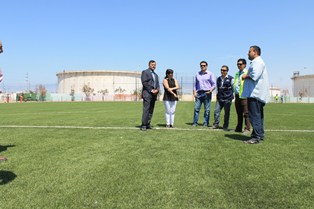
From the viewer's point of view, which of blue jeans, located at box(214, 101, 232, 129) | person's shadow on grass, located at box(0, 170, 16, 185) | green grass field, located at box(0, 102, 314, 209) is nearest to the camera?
green grass field, located at box(0, 102, 314, 209)

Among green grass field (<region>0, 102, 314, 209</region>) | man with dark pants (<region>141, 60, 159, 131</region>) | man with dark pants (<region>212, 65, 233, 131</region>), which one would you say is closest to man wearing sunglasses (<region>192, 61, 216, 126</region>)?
man with dark pants (<region>212, 65, 233, 131</region>)

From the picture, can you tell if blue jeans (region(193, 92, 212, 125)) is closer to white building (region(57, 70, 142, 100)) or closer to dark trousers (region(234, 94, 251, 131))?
dark trousers (region(234, 94, 251, 131))

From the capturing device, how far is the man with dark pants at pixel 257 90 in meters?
5.98

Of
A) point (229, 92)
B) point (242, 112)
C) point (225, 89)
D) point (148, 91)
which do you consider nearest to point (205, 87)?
point (225, 89)

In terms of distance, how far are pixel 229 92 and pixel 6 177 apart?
21.8 feet

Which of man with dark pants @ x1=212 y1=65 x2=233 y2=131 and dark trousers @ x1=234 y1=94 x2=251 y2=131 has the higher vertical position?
man with dark pants @ x1=212 y1=65 x2=233 y2=131

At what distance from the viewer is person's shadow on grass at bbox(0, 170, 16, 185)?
3.47m

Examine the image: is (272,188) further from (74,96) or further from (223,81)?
(74,96)

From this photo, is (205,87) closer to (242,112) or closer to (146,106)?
(242,112)

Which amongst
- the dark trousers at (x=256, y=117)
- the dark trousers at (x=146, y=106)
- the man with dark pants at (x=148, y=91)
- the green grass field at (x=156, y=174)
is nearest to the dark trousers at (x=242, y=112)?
the dark trousers at (x=256, y=117)

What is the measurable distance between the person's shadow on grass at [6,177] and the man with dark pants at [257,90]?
14.3ft

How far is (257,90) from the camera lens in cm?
602

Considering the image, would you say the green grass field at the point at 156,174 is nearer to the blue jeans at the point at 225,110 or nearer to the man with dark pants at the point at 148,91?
the man with dark pants at the point at 148,91

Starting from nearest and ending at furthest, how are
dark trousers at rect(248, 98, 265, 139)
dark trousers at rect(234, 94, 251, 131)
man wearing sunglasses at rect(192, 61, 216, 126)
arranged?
dark trousers at rect(248, 98, 265, 139) → dark trousers at rect(234, 94, 251, 131) → man wearing sunglasses at rect(192, 61, 216, 126)
